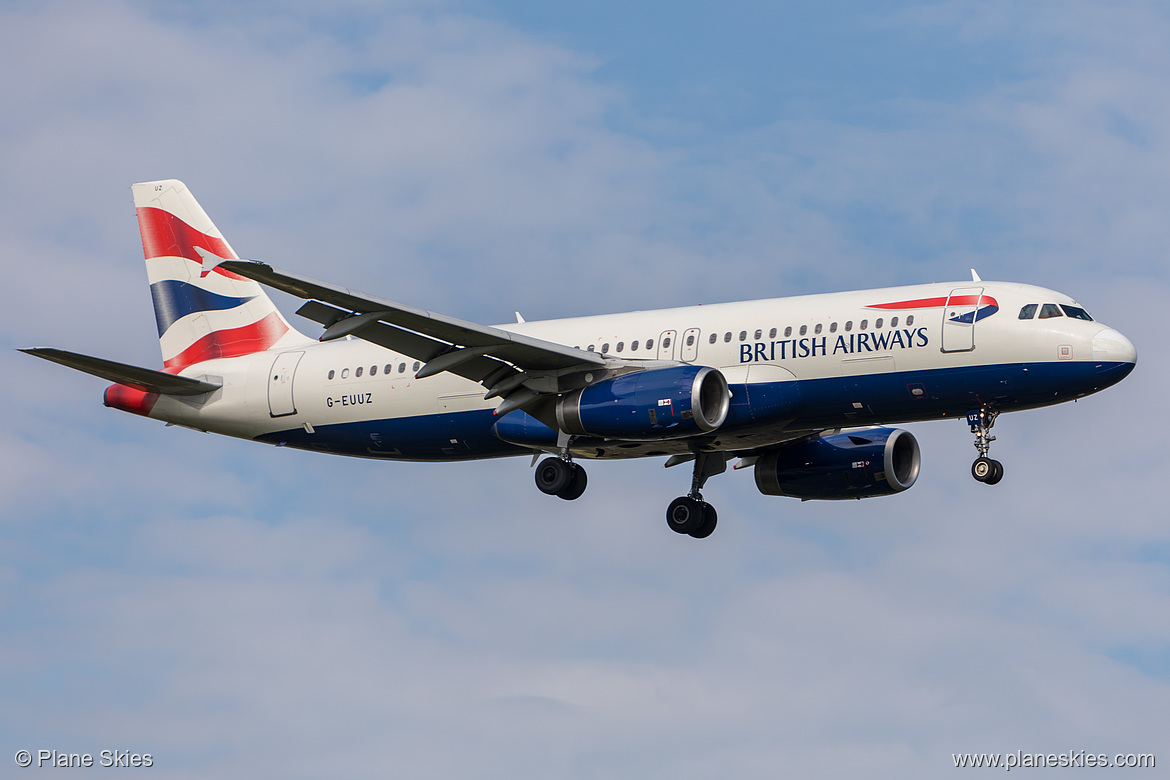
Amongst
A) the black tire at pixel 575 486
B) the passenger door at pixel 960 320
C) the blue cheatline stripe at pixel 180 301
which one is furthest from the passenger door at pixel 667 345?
the blue cheatline stripe at pixel 180 301

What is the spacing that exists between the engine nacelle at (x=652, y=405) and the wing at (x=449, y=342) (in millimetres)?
942

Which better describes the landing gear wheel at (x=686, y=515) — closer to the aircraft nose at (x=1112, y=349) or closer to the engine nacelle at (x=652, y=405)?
the engine nacelle at (x=652, y=405)

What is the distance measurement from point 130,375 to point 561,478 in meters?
12.1

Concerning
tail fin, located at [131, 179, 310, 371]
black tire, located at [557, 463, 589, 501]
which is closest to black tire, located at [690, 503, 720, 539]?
black tire, located at [557, 463, 589, 501]

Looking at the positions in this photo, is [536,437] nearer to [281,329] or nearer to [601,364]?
[601,364]

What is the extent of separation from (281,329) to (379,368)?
4.91 meters

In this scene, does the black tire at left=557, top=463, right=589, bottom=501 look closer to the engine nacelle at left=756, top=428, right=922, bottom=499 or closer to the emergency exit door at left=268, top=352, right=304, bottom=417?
the engine nacelle at left=756, top=428, right=922, bottom=499

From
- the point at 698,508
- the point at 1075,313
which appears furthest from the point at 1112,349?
the point at 698,508

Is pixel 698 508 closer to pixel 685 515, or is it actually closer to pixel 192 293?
pixel 685 515

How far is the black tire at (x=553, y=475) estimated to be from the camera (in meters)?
38.2

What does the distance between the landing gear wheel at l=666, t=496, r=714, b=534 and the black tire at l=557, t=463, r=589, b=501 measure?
4.32 metres

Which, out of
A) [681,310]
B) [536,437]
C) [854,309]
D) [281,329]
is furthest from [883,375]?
[281,329]

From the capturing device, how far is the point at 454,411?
4012 centimetres

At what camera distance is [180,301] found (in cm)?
4588
